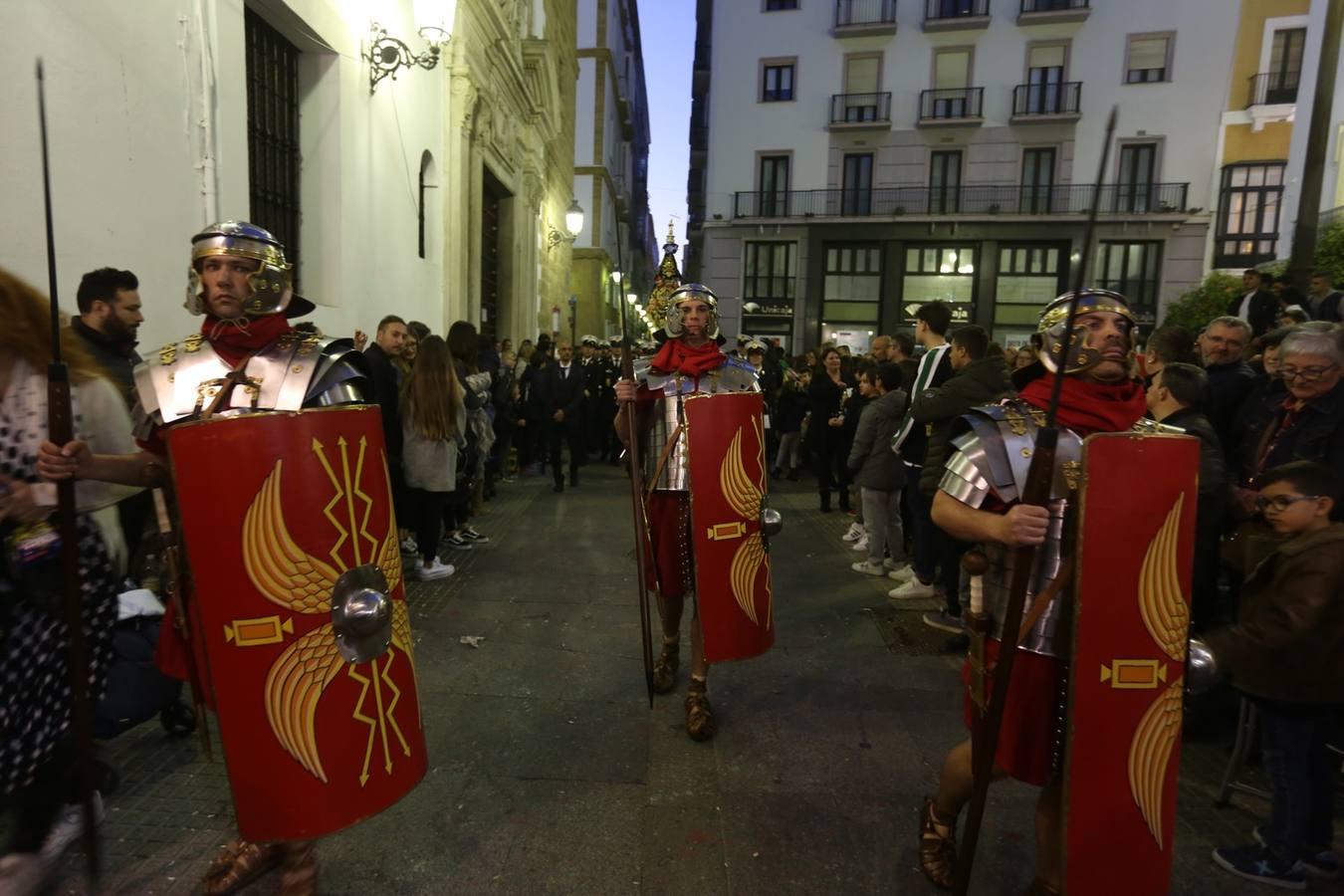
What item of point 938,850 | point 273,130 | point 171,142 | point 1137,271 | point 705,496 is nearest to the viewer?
point 938,850

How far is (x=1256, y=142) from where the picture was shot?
71.3 ft

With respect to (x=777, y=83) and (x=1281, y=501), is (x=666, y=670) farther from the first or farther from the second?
(x=777, y=83)

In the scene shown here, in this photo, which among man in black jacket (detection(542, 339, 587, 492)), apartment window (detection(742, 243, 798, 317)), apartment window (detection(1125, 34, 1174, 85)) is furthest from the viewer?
apartment window (detection(742, 243, 798, 317))

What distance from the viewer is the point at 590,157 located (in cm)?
2752

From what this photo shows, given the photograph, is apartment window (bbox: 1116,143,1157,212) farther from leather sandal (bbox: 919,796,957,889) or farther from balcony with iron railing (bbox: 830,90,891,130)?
leather sandal (bbox: 919,796,957,889)

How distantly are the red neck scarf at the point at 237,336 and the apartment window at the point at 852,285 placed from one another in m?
23.9

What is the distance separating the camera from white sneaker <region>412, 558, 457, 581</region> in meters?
5.23

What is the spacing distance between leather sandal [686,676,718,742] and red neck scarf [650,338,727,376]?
137 cm

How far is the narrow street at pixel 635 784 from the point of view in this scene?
2.31 meters

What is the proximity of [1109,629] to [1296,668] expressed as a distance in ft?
3.63

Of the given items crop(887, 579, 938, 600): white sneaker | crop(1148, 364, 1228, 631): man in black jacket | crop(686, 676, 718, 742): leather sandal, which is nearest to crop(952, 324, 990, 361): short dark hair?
crop(1148, 364, 1228, 631): man in black jacket

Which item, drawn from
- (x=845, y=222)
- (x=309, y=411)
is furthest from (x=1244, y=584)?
(x=845, y=222)

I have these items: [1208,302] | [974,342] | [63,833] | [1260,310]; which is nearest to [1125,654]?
[63,833]

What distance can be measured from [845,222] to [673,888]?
958 inches
